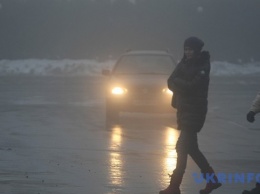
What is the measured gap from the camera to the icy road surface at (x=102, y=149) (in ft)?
26.9

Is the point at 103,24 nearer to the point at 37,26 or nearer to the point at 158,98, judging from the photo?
the point at 37,26

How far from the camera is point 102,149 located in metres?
11.1

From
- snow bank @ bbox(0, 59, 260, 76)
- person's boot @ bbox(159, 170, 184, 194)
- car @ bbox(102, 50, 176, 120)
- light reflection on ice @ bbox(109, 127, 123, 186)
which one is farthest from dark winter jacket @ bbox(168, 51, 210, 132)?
snow bank @ bbox(0, 59, 260, 76)

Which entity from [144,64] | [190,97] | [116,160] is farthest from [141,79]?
[190,97]

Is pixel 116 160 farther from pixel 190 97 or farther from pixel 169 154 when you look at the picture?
pixel 190 97

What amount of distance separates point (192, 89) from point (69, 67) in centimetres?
3739

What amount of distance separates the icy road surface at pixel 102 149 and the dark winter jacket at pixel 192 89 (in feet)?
2.98

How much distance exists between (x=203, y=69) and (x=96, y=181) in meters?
2.04

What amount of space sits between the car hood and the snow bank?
26.7 meters

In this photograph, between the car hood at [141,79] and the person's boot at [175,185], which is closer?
the person's boot at [175,185]

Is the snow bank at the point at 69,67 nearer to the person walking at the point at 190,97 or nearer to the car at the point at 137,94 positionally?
the car at the point at 137,94

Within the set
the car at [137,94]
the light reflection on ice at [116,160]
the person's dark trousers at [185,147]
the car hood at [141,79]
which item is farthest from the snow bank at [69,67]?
the person's dark trousers at [185,147]

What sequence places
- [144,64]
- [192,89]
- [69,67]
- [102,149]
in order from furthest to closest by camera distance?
[69,67] < [144,64] < [102,149] < [192,89]

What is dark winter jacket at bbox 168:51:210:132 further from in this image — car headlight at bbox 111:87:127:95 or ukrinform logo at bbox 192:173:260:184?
car headlight at bbox 111:87:127:95
